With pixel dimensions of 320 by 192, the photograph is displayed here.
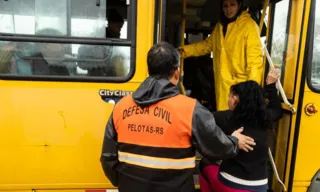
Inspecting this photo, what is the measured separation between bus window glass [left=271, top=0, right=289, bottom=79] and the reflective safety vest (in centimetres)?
141

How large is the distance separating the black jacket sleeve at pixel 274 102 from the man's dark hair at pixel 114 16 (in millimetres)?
1289

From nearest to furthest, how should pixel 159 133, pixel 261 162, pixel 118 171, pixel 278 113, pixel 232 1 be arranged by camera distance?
pixel 159 133, pixel 118 171, pixel 261 162, pixel 278 113, pixel 232 1

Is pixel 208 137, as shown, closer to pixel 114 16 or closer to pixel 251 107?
pixel 251 107

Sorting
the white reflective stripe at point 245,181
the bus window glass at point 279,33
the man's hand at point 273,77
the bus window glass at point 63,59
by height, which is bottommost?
the white reflective stripe at point 245,181

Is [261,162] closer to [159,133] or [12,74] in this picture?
[159,133]

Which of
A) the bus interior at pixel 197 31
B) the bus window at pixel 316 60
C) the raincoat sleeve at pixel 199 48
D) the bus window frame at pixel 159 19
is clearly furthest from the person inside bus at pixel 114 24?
the bus window at pixel 316 60

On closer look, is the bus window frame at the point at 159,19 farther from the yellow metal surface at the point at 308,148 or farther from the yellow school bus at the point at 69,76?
the yellow metal surface at the point at 308,148

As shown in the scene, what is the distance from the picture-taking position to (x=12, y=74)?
2205 mm

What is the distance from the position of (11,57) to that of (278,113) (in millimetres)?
2056

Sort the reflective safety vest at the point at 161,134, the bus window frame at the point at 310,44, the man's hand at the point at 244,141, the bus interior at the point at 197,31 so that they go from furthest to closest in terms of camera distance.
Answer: the bus interior at the point at 197,31 → the bus window frame at the point at 310,44 → the man's hand at the point at 244,141 → the reflective safety vest at the point at 161,134

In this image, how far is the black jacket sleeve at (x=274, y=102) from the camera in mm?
2408

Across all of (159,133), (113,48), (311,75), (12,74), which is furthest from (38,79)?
(311,75)

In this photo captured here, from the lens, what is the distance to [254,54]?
2.62 metres

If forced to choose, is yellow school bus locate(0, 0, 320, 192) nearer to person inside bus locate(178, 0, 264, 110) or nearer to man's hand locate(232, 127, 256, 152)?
person inside bus locate(178, 0, 264, 110)
